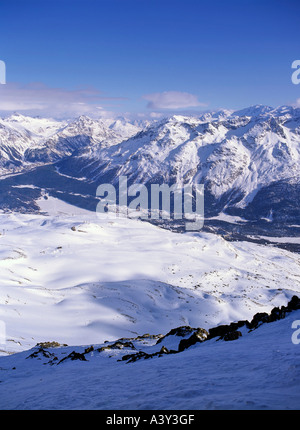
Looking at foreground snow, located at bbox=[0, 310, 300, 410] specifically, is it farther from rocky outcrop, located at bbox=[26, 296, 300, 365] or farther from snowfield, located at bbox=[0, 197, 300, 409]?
rocky outcrop, located at bbox=[26, 296, 300, 365]

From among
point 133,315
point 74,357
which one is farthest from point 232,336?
point 133,315

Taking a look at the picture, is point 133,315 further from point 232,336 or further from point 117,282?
point 232,336

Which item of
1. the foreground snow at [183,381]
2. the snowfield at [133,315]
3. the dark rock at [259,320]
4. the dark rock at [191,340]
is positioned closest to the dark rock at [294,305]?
the snowfield at [133,315]

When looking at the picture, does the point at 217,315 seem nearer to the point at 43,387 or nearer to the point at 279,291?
the point at 279,291

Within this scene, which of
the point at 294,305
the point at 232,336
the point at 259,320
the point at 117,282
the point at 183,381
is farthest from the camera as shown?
the point at 117,282

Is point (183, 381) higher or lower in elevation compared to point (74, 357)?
higher

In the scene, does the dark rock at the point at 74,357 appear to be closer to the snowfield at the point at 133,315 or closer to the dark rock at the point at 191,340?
the snowfield at the point at 133,315
